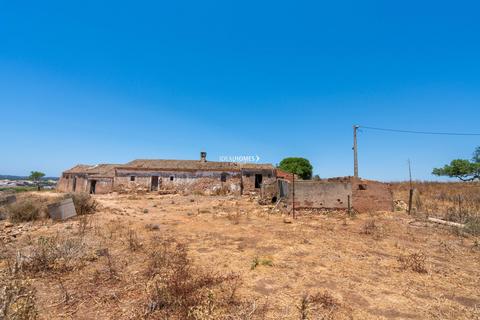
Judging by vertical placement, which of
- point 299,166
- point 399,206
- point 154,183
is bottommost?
point 399,206

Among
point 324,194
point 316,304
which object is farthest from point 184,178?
point 316,304

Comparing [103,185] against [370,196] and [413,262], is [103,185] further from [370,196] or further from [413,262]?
[413,262]

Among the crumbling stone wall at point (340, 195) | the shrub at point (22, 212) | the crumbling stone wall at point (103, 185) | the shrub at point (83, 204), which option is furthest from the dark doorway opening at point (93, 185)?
the crumbling stone wall at point (340, 195)

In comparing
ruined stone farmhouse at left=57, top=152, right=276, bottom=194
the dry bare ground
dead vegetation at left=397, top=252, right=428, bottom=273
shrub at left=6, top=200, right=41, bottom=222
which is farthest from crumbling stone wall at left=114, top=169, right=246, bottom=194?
dead vegetation at left=397, top=252, right=428, bottom=273

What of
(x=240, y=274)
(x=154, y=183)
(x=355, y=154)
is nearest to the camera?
(x=240, y=274)

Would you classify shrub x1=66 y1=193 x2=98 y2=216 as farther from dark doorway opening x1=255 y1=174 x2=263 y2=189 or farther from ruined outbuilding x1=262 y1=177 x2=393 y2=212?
dark doorway opening x1=255 y1=174 x2=263 y2=189

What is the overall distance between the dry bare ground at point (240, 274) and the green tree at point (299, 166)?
119ft

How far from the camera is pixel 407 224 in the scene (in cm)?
1089

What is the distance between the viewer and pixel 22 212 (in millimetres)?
10789

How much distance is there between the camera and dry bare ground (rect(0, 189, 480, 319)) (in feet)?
12.7

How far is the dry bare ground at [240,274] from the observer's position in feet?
12.7

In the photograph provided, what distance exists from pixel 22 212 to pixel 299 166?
1634 inches

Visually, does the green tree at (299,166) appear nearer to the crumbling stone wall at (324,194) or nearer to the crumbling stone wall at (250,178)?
the crumbling stone wall at (250,178)

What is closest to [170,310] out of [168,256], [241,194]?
[168,256]
